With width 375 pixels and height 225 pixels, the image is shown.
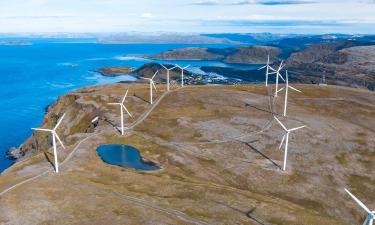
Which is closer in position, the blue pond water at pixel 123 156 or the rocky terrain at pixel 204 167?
the rocky terrain at pixel 204 167

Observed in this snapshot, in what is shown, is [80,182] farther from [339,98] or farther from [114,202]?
[339,98]

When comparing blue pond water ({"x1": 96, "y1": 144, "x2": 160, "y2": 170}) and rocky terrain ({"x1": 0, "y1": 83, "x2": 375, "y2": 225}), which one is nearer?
rocky terrain ({"x1": 0, "y1": 83, "x2": 375, "y2": 225})

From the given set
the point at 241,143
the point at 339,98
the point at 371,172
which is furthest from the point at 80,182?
the point at 339,98

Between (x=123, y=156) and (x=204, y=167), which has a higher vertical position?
(x=123, y=156)

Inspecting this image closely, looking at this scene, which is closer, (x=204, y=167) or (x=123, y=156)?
(x=204, y=167)
